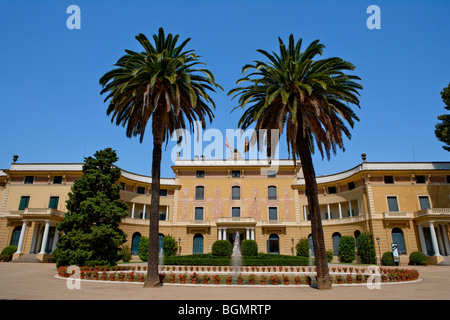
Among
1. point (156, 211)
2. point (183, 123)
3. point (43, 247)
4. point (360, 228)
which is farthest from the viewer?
point (360, 228)

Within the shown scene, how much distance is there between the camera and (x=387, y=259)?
1211 inches

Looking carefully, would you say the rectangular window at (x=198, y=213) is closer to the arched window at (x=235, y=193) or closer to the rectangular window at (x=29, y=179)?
the arched window at (x=235, y=193)

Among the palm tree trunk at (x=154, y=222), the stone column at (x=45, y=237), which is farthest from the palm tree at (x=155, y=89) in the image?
the stone column at (x=45, y=237)

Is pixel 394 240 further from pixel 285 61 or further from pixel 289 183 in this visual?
pixel 285 61

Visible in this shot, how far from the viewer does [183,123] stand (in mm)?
17312

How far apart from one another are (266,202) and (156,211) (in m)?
29.4

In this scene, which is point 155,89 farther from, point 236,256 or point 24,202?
point 24,202

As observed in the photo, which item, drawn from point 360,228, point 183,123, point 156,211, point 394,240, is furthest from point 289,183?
point 156,211

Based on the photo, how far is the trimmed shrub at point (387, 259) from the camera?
100 feet

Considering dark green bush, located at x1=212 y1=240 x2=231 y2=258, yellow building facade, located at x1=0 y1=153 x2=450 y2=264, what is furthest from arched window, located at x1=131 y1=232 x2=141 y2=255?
dark green bush, located at x1=212 y1=240 x2=231 y2=258

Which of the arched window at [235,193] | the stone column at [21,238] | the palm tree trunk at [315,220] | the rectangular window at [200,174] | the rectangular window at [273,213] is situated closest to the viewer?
the palm tree trunk at [315,220]

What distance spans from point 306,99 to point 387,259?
25134 millimetres

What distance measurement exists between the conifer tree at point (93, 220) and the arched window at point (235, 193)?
67.2 ft

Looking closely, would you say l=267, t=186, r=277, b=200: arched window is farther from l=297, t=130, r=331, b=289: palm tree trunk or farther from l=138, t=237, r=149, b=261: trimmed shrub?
l=297, t=130, r=331, b=289: palm tree trunk
